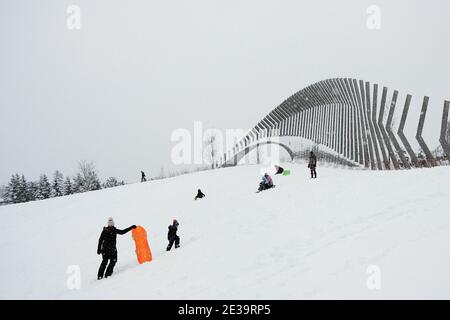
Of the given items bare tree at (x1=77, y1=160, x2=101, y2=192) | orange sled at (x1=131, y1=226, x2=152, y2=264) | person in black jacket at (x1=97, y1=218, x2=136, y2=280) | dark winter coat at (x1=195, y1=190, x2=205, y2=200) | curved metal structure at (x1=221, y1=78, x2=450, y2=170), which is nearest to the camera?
person in black jacket at (x1=97, y1=218, x2=136, y2=280)

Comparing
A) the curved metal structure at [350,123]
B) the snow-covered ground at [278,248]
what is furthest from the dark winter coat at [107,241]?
the curved metal structure at [350,123]

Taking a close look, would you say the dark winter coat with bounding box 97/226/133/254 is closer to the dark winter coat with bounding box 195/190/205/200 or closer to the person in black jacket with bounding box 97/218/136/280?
the person in black jacket with bounding box 97/218/136/280

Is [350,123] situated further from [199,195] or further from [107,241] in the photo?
[107,241]

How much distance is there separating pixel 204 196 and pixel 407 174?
10.0 metres

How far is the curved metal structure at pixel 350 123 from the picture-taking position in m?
15.5

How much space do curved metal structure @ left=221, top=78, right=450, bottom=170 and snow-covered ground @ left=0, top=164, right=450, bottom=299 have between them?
3.32m

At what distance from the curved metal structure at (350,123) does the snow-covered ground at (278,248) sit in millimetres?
3316

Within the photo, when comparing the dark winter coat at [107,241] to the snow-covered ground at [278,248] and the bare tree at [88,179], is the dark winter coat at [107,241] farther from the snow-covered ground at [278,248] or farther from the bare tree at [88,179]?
the bare tree at [88,179]

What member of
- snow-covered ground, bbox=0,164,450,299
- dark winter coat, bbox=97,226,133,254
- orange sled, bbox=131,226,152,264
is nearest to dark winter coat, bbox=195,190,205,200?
snow-covered ground, bbox=0,164,450,299

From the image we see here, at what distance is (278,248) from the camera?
7996mm

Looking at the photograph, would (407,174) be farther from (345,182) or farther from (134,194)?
(134,194)


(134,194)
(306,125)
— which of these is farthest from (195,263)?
(306,125)

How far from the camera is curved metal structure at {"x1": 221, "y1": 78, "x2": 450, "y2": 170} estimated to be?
15.5 meters
